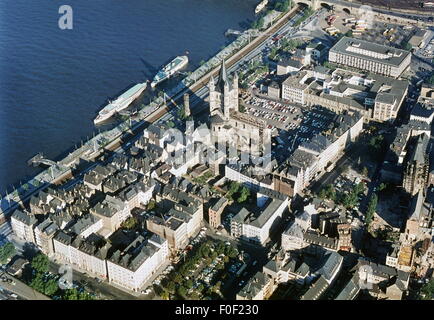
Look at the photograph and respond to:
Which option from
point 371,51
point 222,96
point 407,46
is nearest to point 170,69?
point 222,96

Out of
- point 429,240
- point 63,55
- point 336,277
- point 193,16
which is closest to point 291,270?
point 336,277

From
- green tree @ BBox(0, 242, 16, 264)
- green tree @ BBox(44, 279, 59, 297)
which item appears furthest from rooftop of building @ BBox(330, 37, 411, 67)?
green tree @ BBox(44, 279, 59, 297)

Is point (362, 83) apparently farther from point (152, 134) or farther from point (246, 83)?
point (152, 134)

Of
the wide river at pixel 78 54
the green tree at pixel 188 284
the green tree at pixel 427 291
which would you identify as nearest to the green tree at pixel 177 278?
the green tree at pixel 188 284

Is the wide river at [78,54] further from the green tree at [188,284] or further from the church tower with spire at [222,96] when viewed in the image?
the green tree at [188,284]

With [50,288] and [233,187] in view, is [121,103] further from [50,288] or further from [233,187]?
[50,288]
